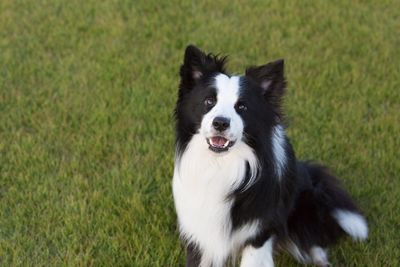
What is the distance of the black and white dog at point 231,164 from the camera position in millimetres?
2858

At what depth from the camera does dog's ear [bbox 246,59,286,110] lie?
9.63 ft

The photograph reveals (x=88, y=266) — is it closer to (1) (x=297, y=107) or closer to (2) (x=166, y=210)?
(2) (x=166, y=210)

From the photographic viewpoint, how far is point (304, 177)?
3443 millimetres

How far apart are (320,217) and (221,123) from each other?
114 cm

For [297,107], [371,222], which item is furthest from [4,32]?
[371,222]

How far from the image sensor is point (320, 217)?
137 inches

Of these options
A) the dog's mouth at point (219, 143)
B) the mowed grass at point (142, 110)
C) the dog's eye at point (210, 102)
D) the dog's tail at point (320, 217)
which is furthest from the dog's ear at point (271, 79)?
the mowed grass at point (142, 110)

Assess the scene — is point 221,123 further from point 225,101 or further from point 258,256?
point 258,256

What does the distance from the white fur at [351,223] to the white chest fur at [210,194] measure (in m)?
0.73

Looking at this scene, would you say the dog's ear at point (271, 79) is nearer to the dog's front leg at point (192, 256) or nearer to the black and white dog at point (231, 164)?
the black and white dog at point (231, 164)

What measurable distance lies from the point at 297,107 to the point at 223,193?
2219 millimetres

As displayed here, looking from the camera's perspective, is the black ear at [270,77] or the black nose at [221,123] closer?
the black nose at [221,123]

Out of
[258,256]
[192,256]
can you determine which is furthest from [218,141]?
[192,256]

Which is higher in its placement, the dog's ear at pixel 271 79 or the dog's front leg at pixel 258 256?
the dog's ear at pixel 271 79
